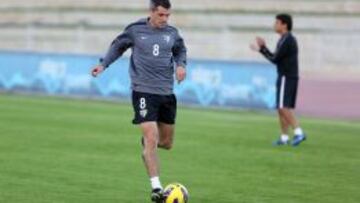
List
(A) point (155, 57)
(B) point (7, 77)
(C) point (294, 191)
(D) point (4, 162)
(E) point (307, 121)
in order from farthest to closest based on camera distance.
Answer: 1. (B) point (7, 77)
2. (E) point (307, 121)
3. (D) point (4, 162)
4. (C) point (294, 191)
5. (A) point (155, 57)

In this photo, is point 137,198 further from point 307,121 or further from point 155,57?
point 307,121

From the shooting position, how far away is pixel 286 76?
17000mm

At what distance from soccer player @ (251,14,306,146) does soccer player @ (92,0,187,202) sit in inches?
247

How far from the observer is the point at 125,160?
45.8 ft

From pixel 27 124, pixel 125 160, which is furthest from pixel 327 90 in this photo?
pixel 125 160

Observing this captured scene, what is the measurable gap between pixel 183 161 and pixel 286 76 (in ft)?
12.0

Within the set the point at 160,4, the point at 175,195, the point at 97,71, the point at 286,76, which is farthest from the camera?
the point at 286,76

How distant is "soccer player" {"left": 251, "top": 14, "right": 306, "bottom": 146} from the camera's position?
55.2 feet

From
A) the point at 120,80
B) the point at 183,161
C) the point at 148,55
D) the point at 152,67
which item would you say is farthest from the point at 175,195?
the point at 120,80

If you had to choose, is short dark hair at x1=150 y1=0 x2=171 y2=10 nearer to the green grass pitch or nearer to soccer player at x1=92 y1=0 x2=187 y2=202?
soccer player at x1=92 y1=0 x2=187 y2=202

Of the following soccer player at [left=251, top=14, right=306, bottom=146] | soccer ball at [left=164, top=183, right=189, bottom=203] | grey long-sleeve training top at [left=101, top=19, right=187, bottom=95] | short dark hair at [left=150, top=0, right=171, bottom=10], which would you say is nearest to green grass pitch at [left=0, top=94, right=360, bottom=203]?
soccer player at [left=251, top=14, right=306, bottom=146]

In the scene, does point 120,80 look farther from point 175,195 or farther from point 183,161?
point 175,195

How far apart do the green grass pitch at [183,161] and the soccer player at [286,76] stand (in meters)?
0.45

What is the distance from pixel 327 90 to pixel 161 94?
19.5 meters
